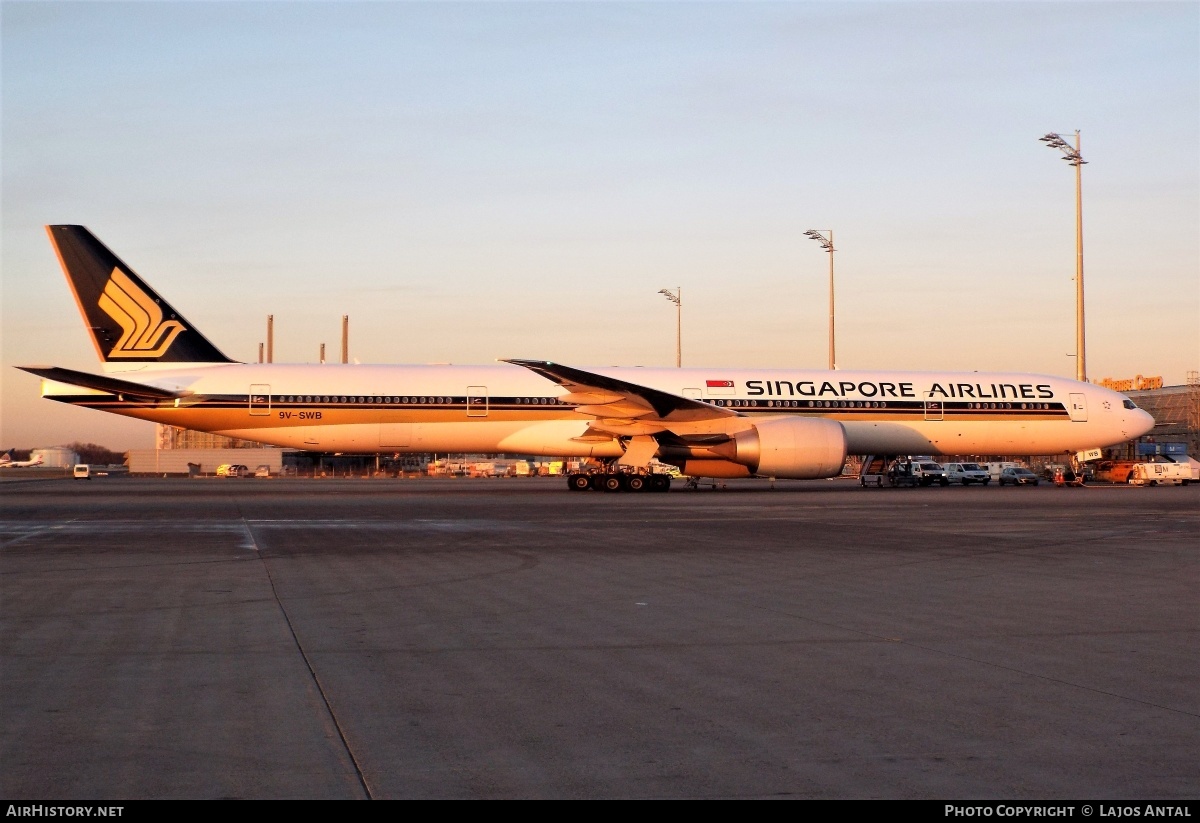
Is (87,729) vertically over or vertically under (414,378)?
under

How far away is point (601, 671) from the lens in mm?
6648

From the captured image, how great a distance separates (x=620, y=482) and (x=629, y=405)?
11.1ft

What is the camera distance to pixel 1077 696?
586 cm

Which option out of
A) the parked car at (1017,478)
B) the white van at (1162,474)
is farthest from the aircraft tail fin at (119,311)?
the white van at (1162,474)

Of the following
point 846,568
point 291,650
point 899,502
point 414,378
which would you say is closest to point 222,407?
point 414,378

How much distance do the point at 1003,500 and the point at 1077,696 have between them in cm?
2392

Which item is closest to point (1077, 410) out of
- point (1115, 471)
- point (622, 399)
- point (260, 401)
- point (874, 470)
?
point (874, 470)

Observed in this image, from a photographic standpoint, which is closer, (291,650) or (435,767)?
(435,767)

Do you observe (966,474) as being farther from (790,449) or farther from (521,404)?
(521,404)

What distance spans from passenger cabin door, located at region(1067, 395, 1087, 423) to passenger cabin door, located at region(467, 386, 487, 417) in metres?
19.2
